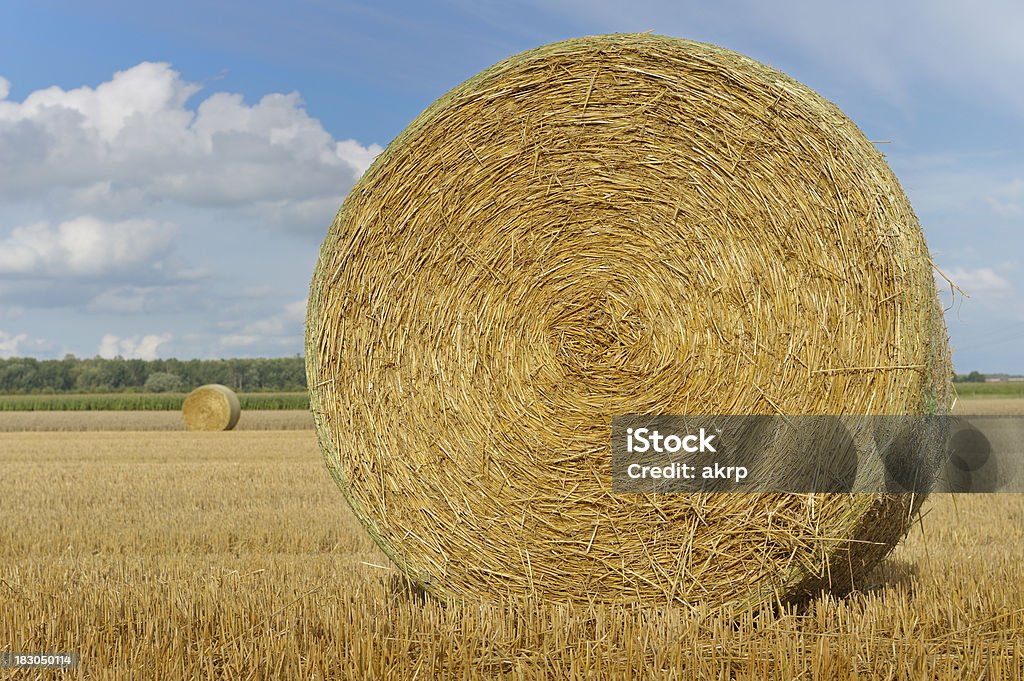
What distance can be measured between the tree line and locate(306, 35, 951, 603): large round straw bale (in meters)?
54.2

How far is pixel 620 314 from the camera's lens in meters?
4.76

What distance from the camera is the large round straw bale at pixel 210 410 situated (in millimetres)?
24203

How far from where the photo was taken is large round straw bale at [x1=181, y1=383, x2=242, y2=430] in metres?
24.2

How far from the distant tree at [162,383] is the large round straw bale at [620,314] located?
5673 centimetres

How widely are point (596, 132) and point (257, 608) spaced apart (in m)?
2.82

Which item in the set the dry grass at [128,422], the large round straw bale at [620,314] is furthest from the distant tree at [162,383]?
the large round straw bale at [620,314]

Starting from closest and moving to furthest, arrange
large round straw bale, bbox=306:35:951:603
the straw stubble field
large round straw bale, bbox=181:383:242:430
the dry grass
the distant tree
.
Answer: the straw stubble field → large round straw bale, bbox=306:35:951:603 → large round straw bale, bbox=181:383:242:430 → the dry grass → the distant tree

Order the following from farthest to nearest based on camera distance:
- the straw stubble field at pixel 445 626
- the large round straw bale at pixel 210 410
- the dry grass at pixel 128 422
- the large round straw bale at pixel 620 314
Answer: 1. the dry grass at pixel 128 422
2. the large round straw bale at pixel 210 410
3. the large round straw bale at pixel 620 314
4. the straw stubble field at pixel 445 626

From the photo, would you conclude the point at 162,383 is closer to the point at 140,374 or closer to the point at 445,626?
the point at 140,374

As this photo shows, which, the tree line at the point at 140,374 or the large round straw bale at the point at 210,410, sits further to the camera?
the tree line at the point at 140,374

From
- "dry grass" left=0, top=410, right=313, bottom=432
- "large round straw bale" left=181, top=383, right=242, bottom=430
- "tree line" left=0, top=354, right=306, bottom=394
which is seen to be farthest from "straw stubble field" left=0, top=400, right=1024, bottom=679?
"tree line" left=0, top=354, right=306, bottom=394

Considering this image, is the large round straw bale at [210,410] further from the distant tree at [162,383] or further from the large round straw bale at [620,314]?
the distant tree at [162,383]

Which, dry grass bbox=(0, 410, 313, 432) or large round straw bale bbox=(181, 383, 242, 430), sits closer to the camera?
large round straw bale bbox=(181, 383, 242, 430)

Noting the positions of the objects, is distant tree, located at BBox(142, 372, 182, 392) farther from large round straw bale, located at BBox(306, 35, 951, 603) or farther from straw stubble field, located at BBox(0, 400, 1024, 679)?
large round straw bale, located at BBox(306, 35, 951, 603)
